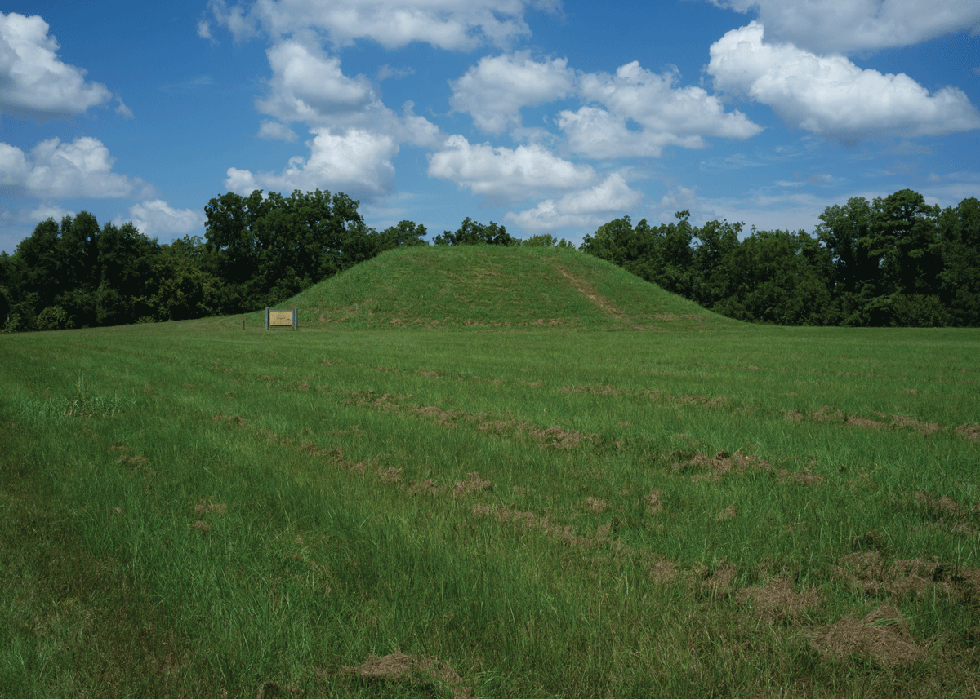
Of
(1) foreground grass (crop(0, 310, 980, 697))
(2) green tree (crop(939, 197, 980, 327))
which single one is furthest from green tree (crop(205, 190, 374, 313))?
(1) foreground grass (crop(0, 310, 980, 697))

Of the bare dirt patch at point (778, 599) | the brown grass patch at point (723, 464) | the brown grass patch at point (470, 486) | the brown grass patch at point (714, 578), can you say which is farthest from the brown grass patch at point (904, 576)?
the brown grass patch at point (470, 486)

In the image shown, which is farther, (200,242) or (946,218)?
(200,242)

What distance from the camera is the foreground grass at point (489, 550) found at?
3588 millimetres

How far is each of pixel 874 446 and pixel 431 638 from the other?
294 inches

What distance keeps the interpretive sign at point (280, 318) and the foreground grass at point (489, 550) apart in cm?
3635

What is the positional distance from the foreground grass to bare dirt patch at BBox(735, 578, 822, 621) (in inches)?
0.8

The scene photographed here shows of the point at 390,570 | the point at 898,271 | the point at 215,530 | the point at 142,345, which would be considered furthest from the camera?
the point at 898,271

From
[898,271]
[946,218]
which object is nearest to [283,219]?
[898,271]

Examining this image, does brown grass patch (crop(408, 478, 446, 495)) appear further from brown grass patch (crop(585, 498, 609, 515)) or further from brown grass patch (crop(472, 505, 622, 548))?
brown grass patch (crop(585, 498, 609, 515))

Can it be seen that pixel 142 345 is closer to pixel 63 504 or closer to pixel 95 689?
pixel 63 504

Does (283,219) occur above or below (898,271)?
above

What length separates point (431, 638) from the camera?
151 inches

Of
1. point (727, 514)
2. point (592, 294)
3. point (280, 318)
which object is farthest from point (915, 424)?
point (592, 294)

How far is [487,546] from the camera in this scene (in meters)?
5.14
